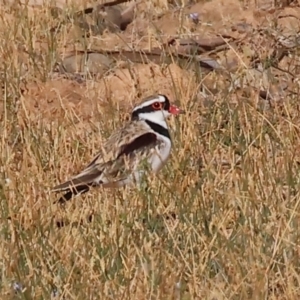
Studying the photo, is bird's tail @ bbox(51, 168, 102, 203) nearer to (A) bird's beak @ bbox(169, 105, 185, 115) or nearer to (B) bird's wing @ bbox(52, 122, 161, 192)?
(B) bird's wing @ bbox(52, 122, 161, 192)

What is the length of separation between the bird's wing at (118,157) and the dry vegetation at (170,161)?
11cm

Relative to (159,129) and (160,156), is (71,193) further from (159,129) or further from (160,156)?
(159,129)

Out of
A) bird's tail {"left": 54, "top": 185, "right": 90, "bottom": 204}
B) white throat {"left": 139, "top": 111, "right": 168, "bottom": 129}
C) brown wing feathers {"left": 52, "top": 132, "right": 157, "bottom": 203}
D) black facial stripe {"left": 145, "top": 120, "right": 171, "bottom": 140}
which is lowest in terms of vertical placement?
→ bird's tail {"left": 54, "top": 185, "right": 90, "bottom": 204}

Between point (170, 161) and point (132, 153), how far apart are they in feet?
0.69

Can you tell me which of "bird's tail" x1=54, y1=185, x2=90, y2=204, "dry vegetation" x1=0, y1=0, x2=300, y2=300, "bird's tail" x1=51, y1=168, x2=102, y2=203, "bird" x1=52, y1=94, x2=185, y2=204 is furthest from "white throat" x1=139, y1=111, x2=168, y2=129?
"bird's tail" x1=54, y1=185, x2=90, y2=204

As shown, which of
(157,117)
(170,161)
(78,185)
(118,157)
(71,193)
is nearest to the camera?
(71,193)

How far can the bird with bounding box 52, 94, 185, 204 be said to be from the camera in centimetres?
530

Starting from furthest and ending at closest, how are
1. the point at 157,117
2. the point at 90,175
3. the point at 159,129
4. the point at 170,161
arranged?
the point at 157,117 → the point at 159,129 → the point at 170,161 → the point at 90,175

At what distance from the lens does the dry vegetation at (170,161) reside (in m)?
4.14

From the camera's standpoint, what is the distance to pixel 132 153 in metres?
5.57

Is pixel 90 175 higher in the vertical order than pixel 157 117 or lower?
lower

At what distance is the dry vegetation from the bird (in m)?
0.08

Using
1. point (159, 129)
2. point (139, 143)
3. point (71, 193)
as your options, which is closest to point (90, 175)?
point (71, 193)

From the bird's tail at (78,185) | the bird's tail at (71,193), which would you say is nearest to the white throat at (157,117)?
the bird's tail at (78,185)
